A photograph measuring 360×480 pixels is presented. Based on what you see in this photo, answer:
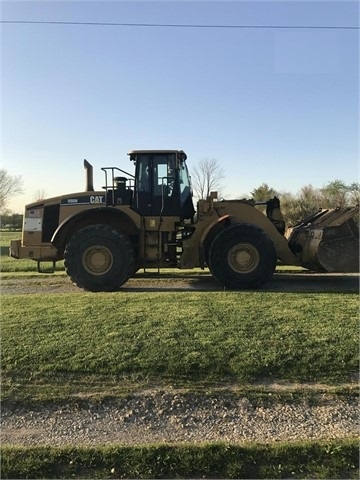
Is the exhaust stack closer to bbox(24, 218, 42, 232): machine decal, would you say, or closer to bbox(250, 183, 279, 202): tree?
bbox(24, 218, 42, 232): machine decal

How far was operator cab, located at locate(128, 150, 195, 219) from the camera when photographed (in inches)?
389

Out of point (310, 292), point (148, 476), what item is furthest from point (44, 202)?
point (148, 476)

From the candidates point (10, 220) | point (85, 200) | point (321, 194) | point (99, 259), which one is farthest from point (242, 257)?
point (10, 220)

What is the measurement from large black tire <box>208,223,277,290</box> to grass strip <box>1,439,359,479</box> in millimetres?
5564

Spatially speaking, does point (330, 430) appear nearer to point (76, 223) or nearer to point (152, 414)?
point (152, 414)

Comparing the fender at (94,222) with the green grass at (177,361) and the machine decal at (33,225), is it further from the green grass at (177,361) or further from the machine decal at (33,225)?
the green grass at (177,361)

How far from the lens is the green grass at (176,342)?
4.87 meters

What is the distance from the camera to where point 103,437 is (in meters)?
3.98

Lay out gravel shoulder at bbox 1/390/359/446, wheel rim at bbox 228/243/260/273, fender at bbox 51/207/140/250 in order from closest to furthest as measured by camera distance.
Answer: gravel shoulder at bbox 1/390/359/446 < wheel rim at bbox 228/243/260/273 < fender at bbox 51/207/140/250

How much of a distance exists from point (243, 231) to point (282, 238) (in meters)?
1.01

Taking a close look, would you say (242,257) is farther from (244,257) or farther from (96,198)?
(96,198)

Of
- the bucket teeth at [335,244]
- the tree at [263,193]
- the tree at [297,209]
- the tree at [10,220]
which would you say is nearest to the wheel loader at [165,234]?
the bucket teeth at [335,244]

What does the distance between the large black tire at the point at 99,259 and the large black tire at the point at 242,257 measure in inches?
70.0

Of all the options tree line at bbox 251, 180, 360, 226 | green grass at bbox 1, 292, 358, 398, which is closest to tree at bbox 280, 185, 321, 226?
tree line at bbox 251, 180, 360, 226
